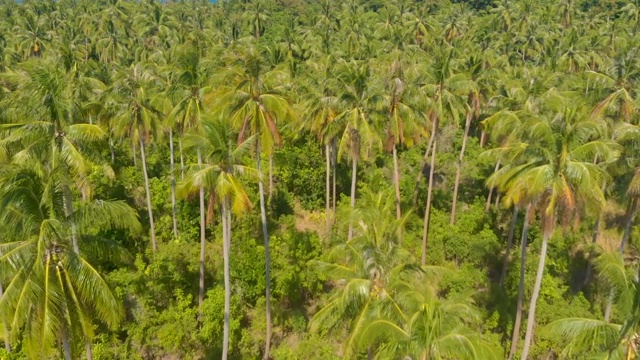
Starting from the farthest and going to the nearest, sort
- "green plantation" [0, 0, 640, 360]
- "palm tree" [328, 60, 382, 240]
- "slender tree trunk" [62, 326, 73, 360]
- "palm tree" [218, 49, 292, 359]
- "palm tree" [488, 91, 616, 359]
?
"palm tree" [328, 60, 382, 240] → "palm tree" [218, 49, 292, 359] → "palm tree" [488, 91, 616, 359] → "green plantation" [0, 0, 640, 360] → "slender tree trunk" [62, 326, 73, 360]

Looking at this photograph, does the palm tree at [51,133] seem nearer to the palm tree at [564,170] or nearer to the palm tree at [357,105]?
the palm tree at [357,105]

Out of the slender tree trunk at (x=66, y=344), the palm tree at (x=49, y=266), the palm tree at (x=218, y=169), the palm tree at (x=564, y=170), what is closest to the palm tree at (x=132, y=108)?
the palm tree at (x=218, y=169)

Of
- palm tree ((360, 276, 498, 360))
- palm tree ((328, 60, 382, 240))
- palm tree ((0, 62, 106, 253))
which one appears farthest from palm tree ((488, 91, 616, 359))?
palm tree ((0, 62, 106, 253))

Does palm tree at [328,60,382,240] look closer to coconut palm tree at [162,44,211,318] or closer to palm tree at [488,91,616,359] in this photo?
coconut palm tree at [162,44,211,318]

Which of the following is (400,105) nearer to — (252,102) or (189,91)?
(252,102)

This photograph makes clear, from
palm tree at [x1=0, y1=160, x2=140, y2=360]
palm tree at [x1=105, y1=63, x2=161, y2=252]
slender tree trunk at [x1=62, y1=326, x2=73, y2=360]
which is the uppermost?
palm tree at [x1=105, y1=63, x2=161, y2=252]

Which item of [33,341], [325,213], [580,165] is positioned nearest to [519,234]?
[325,213]
